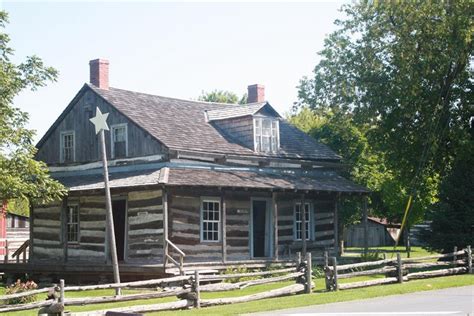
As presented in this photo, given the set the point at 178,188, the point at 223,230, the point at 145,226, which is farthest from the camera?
the point at 223,230

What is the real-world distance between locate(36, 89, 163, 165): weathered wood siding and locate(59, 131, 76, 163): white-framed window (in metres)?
0.17

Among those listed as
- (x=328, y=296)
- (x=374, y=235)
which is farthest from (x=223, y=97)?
(x=328, y=296)

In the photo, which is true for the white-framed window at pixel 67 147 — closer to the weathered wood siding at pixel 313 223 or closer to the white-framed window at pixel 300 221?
the weathered wood siding at pixel 313 223

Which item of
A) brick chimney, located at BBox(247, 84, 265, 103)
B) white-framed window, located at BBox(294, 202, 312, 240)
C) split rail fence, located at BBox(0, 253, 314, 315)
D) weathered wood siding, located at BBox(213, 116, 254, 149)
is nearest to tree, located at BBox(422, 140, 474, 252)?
white-framed window, located at BBox(294, 202, 312, 240)

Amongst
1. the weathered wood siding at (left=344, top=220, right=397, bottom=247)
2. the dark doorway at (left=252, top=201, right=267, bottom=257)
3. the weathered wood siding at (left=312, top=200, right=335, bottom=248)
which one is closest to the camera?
the dark doorway at (left=252, top=201, right=267, bottom=257)

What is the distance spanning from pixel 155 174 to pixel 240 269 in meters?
4.51

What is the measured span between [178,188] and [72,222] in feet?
19.1

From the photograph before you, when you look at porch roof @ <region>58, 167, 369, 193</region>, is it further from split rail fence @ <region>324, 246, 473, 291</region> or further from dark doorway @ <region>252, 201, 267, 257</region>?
split rail fence @ <region>324, 246, 473, 291</region>

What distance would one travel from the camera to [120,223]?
1145 inches

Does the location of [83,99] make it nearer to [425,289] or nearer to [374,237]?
[425,289]

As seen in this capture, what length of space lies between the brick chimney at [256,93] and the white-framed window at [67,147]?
967 cm

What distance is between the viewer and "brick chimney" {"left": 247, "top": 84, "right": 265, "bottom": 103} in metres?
37.8

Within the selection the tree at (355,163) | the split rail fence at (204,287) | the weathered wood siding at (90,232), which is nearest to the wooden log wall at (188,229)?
the split rail fence at (204,287)

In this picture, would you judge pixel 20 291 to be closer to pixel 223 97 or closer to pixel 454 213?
pixel 454 213
